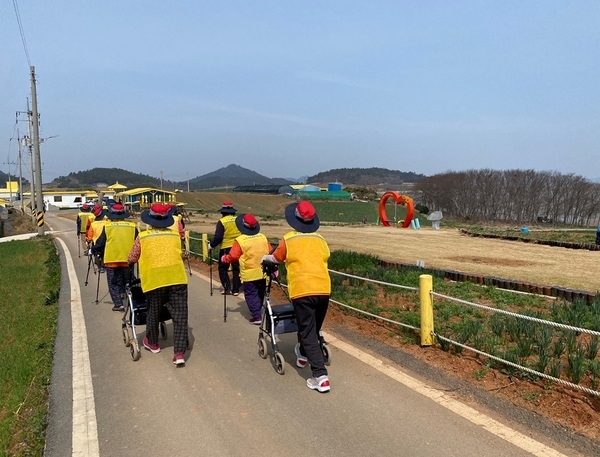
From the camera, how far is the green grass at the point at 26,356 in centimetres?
435

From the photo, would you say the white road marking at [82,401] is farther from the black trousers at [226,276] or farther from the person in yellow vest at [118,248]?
the black trousers at [226,276]

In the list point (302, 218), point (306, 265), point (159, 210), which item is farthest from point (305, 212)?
point (159, 210)

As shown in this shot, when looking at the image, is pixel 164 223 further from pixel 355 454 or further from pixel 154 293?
pixel 355 454

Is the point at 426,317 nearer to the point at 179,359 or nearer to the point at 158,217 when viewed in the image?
the point at 179,359

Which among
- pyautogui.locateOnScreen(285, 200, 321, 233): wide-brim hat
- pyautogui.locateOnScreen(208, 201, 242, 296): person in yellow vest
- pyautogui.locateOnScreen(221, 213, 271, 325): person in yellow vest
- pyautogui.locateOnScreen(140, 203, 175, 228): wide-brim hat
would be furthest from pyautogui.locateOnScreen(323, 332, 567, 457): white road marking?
pyautogui.locateOnScreen(208, 201, 242, 296): person in yellow vest

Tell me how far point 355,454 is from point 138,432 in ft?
6.18

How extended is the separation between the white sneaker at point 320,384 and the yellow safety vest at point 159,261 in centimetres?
208

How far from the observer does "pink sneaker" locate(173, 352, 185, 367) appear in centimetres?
591

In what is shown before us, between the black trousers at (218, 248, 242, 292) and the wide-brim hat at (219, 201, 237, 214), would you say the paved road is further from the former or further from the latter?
the wide-brim hat at (219, 201, 237, 214)

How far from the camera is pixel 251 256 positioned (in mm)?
7586

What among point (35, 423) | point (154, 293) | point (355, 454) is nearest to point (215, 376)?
point (154, 293)

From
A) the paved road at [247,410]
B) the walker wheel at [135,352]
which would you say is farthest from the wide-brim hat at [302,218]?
the walker wheel at [135,352]

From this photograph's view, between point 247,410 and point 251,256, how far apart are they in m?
3.22

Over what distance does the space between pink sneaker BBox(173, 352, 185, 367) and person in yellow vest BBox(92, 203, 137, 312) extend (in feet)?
10.2
